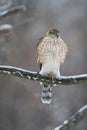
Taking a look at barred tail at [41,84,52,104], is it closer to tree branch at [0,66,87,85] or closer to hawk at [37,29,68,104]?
hawk at [37,29,68,104]

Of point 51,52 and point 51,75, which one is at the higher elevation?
point 51,52

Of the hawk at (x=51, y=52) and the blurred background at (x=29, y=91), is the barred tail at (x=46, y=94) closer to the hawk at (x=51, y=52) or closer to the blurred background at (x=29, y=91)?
the hawk at (x=51, y=52)

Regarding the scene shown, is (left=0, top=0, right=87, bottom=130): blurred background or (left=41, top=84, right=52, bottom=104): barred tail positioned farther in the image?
(left=0, top=0, right=87, bottom=130): blurred background

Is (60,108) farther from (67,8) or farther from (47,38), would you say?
(67,8)

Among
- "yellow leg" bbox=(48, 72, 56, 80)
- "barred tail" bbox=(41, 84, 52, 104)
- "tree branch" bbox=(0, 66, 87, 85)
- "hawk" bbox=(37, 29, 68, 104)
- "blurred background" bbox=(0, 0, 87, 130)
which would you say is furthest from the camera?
"blurred background" bbox=(0, 0, 87, 130)

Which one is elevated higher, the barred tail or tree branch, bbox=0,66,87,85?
tree branch, bbox=0,66,87,85

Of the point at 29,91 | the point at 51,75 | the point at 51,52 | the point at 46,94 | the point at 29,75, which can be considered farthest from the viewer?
the point at 29,91

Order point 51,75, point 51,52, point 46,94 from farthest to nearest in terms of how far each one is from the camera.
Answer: point 51,52
point 46,94
point 51,75

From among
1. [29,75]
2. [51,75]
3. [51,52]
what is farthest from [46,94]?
[29,75]

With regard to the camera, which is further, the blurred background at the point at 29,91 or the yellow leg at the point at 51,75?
the blurred background at the point at 29,91

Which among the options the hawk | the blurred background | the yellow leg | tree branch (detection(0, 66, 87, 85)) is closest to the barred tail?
the hawk

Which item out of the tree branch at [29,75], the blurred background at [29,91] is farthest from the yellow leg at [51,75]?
the blurred background at [29,91]

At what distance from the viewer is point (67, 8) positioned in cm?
2506

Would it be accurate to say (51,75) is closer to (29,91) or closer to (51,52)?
(51,52)
